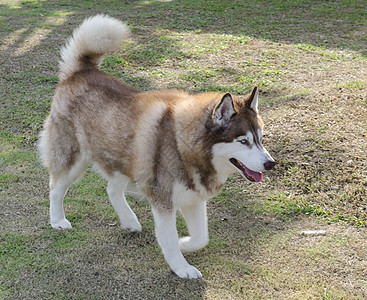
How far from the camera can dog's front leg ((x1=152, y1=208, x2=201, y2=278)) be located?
Result: 13.3 feet

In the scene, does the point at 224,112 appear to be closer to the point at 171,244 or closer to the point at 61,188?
the point at 171,244

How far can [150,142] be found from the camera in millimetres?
4102

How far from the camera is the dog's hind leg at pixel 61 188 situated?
15.5ft

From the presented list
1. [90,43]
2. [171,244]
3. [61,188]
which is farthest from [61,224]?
[90,43]

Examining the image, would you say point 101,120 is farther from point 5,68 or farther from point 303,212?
point 5,68

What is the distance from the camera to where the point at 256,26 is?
1134cm

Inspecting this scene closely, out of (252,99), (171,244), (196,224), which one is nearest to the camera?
(252,99)

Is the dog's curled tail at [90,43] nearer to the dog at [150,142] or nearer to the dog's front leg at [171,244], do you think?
the dog at [150,142]

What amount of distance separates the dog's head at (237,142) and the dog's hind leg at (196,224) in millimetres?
618

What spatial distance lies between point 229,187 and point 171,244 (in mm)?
1878

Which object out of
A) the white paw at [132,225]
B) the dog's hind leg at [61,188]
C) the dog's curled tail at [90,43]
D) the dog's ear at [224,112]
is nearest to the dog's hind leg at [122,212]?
the white paw at [132,225]

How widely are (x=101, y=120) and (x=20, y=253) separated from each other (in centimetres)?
141

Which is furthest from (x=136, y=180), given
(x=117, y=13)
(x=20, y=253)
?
(x=117, y=13)

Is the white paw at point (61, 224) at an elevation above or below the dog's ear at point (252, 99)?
below
